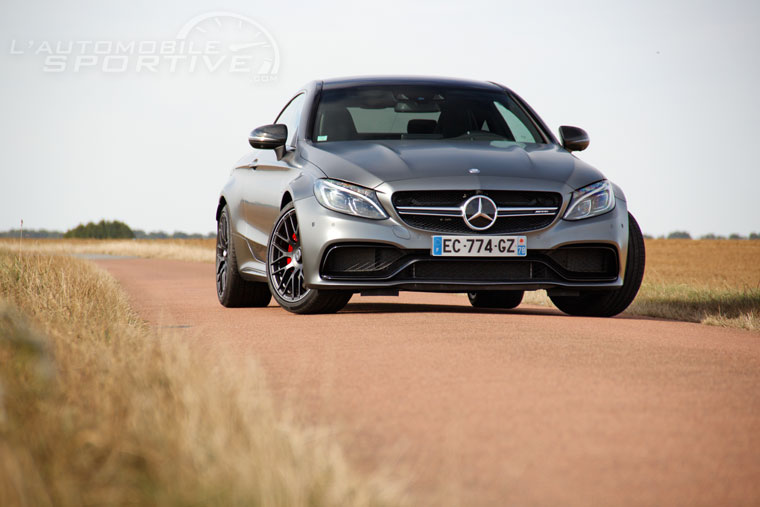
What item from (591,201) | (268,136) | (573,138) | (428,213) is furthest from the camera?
(573,138)

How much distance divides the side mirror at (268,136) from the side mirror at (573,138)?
7.37 ft

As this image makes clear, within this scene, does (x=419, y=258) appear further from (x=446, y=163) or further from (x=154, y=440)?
(x=154, y=440)

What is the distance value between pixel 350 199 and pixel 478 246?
0.94 meters

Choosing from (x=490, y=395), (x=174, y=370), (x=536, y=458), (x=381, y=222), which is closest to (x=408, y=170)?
(x=381, y=222)

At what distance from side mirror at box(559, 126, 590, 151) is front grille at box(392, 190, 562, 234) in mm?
1252

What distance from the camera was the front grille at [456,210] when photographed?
23.2 feet

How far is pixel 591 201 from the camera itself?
7.43m

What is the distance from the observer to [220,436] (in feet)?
8.93

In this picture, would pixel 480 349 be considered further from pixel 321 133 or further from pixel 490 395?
pixel 321 133

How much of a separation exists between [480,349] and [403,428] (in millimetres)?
1985

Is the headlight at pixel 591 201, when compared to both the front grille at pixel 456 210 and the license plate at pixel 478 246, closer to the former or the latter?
the front grille at pixel 456 210

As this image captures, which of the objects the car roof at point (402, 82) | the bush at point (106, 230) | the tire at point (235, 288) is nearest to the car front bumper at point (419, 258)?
the car roof at point (402, 82)

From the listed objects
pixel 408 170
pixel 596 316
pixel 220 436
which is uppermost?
pixel 408 170

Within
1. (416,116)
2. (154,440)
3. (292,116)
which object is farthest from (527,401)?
(292,116)
